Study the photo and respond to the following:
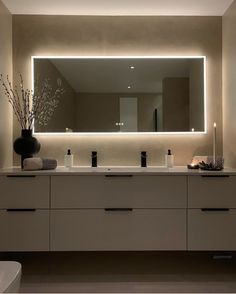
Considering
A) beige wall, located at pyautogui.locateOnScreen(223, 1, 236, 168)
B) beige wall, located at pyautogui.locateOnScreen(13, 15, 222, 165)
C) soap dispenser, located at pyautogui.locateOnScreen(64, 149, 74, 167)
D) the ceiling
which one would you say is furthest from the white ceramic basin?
the ceiling

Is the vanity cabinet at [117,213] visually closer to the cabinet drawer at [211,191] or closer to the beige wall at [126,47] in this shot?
the cabinet drawer at [211,191]

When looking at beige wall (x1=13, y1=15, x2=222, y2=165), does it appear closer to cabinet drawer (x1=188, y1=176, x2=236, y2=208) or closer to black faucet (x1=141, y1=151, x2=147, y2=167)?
black faucet (x1=141, y1=151, x2=147, y2=167)

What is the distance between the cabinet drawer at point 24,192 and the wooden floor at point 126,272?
573 millimetres

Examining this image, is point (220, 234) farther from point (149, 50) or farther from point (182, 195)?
point (149, 50)

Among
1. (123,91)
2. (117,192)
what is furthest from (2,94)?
(117,192)

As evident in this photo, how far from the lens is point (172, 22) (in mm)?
2617

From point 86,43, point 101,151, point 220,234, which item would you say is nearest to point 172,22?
point 86,43

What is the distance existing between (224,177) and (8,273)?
150 centimetres

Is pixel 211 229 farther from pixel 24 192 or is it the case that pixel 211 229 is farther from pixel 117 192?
pixel 24 192

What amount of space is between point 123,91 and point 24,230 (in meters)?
1.42

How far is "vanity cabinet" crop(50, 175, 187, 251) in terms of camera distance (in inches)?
80.9

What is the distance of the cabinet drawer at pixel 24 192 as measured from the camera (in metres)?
2.05

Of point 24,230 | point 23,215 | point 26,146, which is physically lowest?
point 24,230

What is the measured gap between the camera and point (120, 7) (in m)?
2.47
